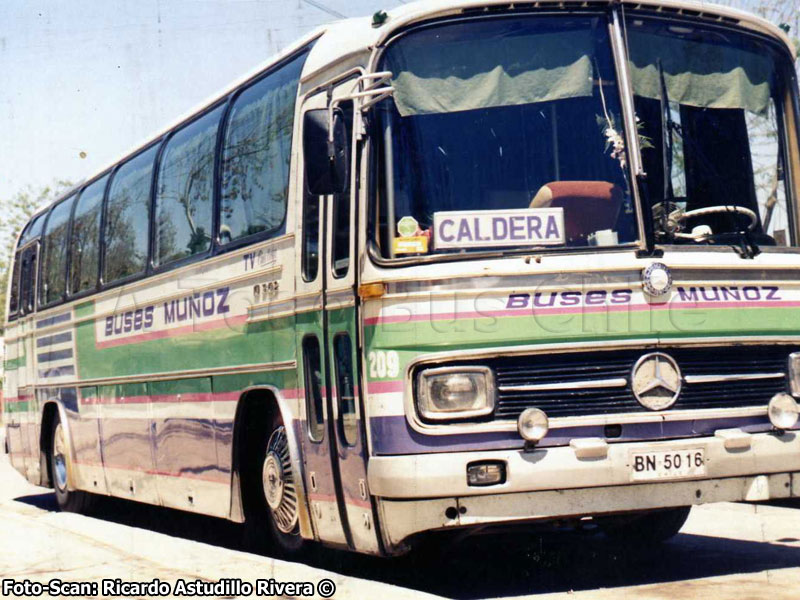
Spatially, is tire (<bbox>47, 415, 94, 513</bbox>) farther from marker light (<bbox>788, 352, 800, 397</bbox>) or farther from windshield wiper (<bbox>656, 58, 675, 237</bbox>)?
marker light (<bbox>788, 352, 800, 397</bbox>)

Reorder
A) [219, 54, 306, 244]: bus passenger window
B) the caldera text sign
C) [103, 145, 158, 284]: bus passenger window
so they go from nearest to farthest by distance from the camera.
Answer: the caldera text sign
[219, 54, 306, 244]: bus passenger window
[103, 145, 158, 284]: bus passenger window

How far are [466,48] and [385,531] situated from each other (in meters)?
2.80

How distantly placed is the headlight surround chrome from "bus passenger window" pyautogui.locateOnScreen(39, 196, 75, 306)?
364 inches

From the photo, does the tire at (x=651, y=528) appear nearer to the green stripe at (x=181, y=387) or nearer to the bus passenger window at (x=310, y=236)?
the bus passenger window at (x=310, y=236)

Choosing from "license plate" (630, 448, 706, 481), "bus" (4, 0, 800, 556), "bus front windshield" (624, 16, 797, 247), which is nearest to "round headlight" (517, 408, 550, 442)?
"bus" (4, 0, 800, 556)

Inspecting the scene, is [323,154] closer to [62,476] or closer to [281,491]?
[281,491]

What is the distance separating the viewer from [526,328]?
7152 mm

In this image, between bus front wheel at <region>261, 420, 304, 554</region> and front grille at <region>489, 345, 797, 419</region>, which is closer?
front grille at <region>489, 345, 797, 419</region>

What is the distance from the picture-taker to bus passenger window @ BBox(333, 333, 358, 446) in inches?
303

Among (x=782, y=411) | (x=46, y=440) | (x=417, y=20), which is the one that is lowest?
(x=46, y=440)

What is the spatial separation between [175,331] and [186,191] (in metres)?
1.17

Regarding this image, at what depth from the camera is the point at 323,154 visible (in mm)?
7516

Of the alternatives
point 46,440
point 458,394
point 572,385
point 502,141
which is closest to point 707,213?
point 502,141

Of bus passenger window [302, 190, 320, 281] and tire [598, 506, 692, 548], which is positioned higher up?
bus passenger window [302, 190, 320, 281]
